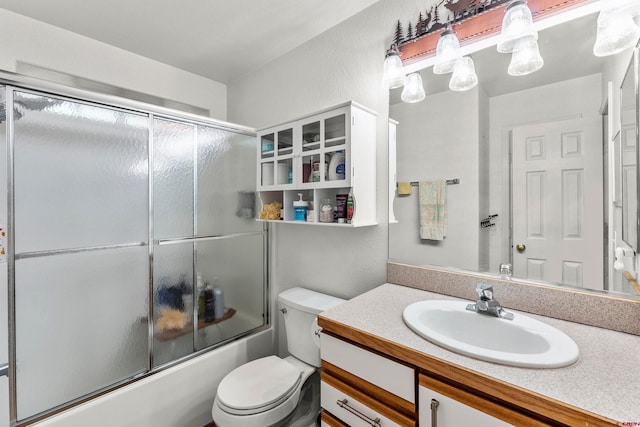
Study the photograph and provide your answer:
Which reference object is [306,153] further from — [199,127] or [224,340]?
[224,340]

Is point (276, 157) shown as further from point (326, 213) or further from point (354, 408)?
point (354, 408)

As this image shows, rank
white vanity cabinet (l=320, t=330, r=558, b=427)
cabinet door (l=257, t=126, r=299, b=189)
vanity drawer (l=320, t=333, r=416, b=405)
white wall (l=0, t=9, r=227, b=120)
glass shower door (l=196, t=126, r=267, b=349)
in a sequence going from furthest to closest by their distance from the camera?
glass shower door (l=196, t=126, r=267, b=349) → cabinet door (l=257, t=126, r=299, b=189) → white wall (l=0, t=9, r=227, b=120) → vanity drawer (l=320, t=333, r=416, b=405) → white vanity cabinet (l=320, t=330, r=558, b=427)

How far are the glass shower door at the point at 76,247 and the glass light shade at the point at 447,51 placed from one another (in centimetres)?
151

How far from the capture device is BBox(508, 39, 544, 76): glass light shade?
1071 millimetres

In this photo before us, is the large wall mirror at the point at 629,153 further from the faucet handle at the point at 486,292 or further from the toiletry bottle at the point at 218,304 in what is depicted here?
the toiletry bottle at the point at 218,304

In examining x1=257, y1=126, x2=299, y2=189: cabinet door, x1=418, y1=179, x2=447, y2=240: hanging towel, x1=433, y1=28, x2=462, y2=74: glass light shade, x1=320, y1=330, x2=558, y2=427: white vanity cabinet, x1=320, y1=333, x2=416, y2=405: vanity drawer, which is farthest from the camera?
x1=257, y1=126, x2=299, y2=189: cabinet door

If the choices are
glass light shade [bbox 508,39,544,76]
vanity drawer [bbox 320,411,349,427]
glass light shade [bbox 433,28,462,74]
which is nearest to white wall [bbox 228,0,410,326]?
glass light shade [bbox 433,28,462,74]

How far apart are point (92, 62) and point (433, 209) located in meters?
2.27

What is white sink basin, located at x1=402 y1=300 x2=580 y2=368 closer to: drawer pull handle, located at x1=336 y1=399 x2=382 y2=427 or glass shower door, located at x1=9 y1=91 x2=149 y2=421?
drawer pull handle, located at x1=336 y1=399 x2=382 y2=427

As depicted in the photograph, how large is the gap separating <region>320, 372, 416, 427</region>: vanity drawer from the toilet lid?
386 millimetres

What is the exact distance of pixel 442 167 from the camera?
134 centimetres

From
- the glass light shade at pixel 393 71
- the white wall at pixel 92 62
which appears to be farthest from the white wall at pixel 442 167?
the white wall at pixel 92 62

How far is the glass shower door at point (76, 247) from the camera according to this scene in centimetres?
122

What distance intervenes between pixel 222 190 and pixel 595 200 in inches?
74.2
